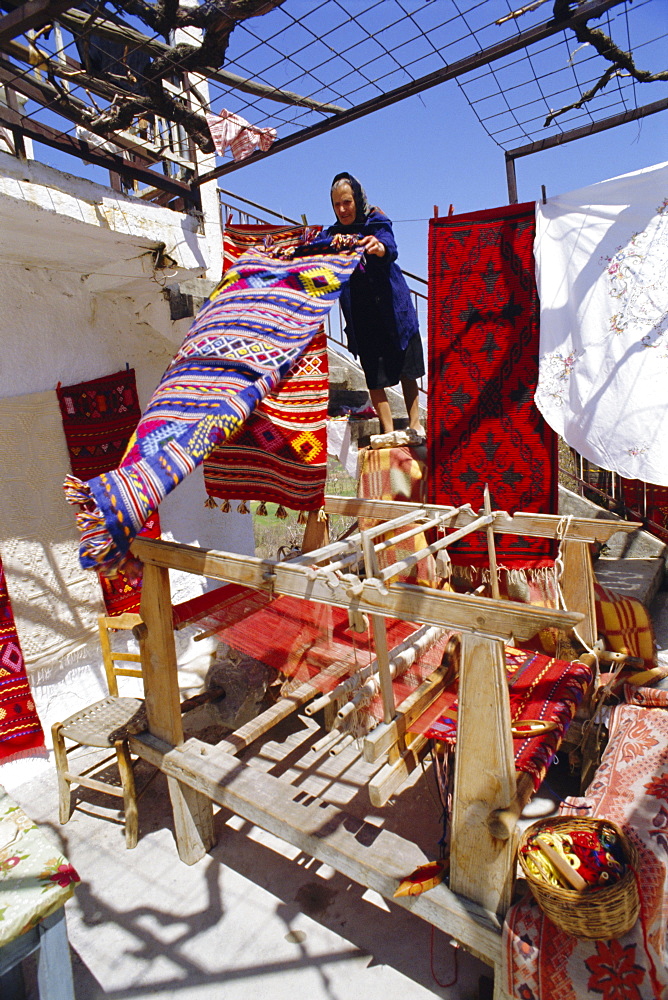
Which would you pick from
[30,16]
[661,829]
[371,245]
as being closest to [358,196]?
[371,245]

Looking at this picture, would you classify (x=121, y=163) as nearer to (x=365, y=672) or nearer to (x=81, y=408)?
(x=81, y=408)

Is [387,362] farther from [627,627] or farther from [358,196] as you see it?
[627,627]

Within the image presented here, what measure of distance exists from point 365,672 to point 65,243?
9.24ft

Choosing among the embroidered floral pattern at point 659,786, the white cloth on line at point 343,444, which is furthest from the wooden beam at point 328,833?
the white cloth on line at point 343,444

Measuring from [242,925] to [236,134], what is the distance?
3915mm

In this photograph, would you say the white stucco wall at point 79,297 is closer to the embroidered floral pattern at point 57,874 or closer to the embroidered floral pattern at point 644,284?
the embroidered floral pattern at point 57,874

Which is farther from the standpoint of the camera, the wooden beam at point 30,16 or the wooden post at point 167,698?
the wooden post at point 167,698

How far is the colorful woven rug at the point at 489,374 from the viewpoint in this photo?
126 inches

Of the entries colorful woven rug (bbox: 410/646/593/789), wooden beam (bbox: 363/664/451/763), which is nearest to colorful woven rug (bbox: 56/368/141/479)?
wooden beam (bbox: 363/664/451/763)

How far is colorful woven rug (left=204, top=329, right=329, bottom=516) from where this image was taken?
277 cm

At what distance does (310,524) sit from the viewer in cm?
319

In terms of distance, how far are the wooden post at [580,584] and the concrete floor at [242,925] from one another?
79cm

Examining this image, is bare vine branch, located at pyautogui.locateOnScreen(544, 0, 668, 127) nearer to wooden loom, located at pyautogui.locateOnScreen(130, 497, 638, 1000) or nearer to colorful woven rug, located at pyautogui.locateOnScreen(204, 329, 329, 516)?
colorful woven rug, located at pyautogui.locateOnScreen(204, 329, 329, 516)

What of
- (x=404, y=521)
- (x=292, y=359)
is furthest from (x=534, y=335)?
(x=292, y=359)
